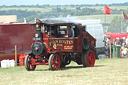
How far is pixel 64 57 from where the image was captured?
74.6ft

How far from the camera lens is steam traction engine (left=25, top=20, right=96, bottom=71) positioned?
21312 mm

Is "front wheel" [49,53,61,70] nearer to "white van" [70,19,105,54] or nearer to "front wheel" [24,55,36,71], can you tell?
"front wheel" [24,55,36,71]

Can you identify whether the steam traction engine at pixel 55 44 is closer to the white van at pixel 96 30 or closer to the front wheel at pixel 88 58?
the front wheel at pixel 88 58

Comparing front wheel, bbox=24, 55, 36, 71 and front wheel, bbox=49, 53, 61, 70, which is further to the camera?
front wheel, bbox=24, 55, 36, 71

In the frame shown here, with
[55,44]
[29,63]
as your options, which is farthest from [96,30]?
[29,63]

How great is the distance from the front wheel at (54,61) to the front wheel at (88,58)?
5.26ft

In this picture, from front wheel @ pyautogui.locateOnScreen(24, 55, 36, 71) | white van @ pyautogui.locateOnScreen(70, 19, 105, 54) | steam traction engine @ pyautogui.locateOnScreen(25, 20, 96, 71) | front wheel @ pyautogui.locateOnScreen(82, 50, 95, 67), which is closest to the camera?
steam traction engine @ pyautogui.locateOnScreen(25, 20, 96, 71)

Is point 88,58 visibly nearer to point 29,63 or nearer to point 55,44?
point 55,44

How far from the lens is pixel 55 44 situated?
21641 mm

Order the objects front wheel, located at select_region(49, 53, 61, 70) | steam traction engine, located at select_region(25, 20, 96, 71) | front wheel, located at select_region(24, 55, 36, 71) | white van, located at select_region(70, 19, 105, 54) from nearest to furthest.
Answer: front wheel, located at select_region(49, 53, 61, 70)
steam traction engine, located at select_region(25, 20, 96, 71)
front wheel, located at select_region(24, 55, 36, 71)
white van, located at select_region(70, 19, 105, 54)

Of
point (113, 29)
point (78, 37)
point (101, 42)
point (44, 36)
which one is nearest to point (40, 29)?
point (44, 36)

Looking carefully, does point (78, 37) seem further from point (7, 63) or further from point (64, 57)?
point (7, 63)

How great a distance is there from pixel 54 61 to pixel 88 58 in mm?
2258

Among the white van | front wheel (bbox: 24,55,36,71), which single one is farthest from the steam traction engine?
the white van
